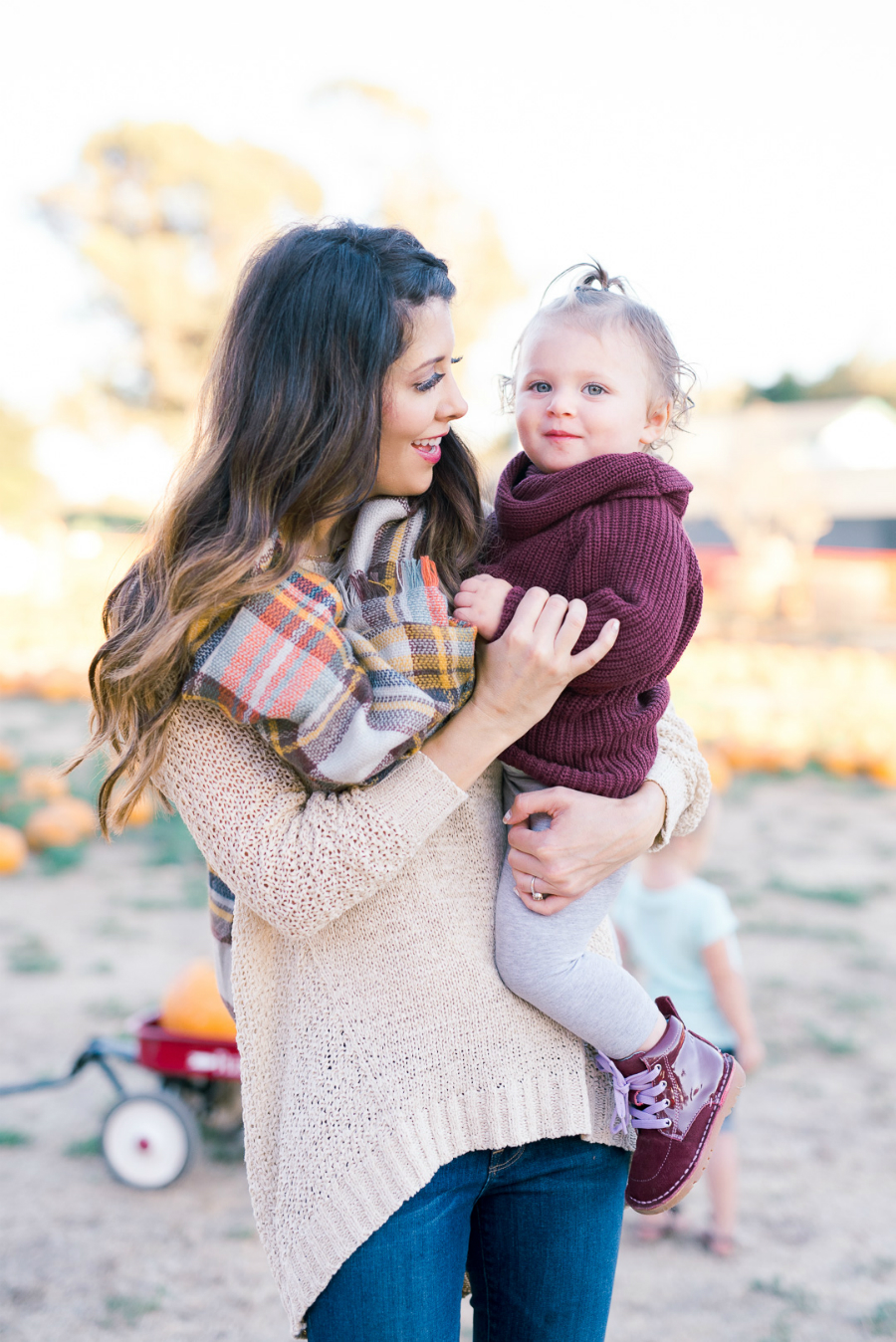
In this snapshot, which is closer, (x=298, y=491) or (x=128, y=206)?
(x=298, y=491)

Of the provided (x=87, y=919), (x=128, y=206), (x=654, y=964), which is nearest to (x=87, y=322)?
(x=128, y=206)

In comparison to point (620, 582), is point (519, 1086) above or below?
below

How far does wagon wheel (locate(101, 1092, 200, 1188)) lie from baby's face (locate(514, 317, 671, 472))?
2456 millimetres

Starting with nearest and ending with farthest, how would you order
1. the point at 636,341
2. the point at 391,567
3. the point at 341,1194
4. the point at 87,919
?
1. the point at 341,1194
2. the point at 391,567
3. the point at 636,341
4. the point at 87,919

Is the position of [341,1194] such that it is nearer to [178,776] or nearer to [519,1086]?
[519,1086]

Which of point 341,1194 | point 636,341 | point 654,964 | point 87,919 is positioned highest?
point 636,341

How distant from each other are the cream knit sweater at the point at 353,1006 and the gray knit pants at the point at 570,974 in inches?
1.4

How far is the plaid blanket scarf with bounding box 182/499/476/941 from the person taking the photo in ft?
4.19

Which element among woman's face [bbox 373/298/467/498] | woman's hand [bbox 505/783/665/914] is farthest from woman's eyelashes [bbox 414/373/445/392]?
woman's hand [bbox 505/783/665/914]

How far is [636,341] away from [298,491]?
695 millimetres

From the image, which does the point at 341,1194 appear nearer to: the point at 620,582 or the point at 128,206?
the point at 620,582

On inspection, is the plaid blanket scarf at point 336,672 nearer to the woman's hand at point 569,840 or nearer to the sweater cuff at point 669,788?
the woman's hand at point 569,840

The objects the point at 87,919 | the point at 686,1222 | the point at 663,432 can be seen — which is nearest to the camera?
the point at 663,432

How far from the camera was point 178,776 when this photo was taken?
4.43ft
